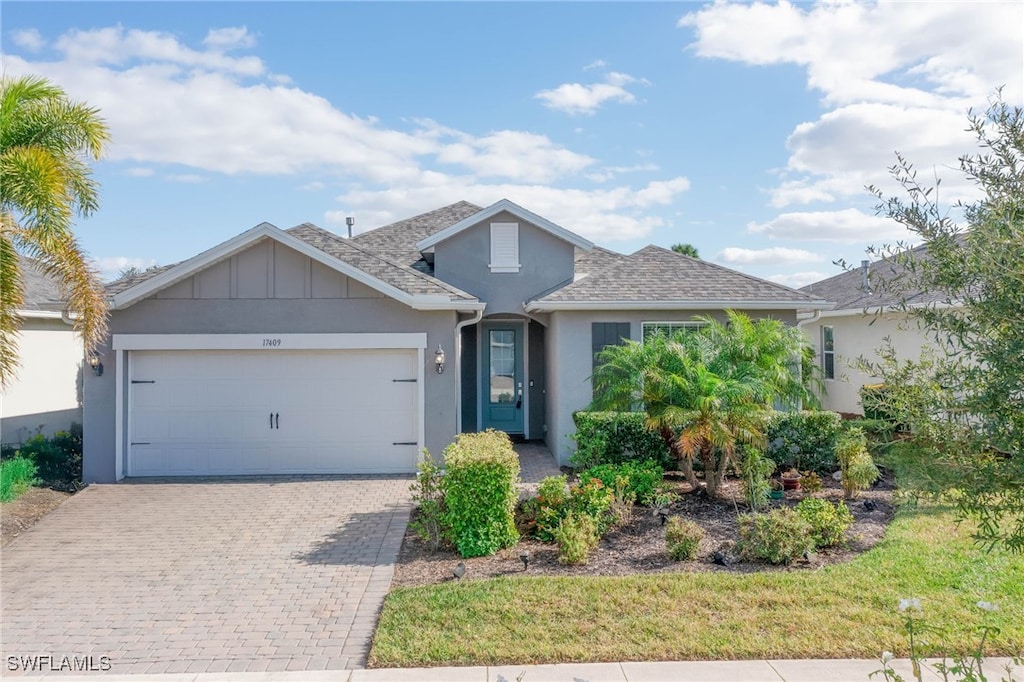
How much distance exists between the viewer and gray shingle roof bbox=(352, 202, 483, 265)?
16719mm

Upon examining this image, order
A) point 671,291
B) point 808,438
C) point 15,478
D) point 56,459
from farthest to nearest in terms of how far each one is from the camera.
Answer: point 671,291
point 56,459
point 808,438
point 15,478

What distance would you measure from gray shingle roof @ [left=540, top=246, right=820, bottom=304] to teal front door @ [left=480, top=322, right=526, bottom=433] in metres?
2.96

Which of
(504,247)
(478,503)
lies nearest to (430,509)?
(478,503)

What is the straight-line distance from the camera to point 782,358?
9641 millimetres

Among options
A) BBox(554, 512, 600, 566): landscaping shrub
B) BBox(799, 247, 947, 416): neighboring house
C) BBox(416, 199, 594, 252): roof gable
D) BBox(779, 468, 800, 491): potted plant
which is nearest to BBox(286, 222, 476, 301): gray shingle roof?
BBox(416, 199, 594, 252): roof gable

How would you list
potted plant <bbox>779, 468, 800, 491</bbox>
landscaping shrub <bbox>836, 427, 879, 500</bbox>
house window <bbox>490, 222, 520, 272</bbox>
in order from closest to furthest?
landscaping shrub <bbox>836, 427, 879, 500</bbox> < potted plant <bbox>779, 468, 800, 491</bbox> < house window <bbox>490, 222, 520, 272</bbox>

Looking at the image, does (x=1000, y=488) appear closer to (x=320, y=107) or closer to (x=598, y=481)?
(x=598, y=481)

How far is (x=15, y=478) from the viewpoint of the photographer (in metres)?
10.2

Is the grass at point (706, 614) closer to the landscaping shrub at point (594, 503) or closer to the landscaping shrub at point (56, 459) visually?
the landscaping shrub at point (594, 503)

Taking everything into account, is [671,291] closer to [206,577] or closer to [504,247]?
[504,247]

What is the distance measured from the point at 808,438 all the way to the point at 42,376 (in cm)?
1711

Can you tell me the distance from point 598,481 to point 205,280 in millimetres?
8343

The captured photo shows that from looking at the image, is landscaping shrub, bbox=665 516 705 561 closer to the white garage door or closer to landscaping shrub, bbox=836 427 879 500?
landscaping shrub, bbox=836 427 879 500

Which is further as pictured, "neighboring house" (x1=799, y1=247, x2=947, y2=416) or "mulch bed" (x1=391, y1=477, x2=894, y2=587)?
"neighboring house" (x1=799, y1=247, x2=947, y2=416)
